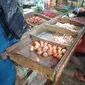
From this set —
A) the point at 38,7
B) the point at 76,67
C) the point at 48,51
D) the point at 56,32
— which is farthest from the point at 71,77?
the point at 38,7

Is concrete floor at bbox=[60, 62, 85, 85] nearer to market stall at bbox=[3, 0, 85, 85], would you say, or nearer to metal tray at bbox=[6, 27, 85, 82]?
market stall at bbox=[3, 0, 85, 85]

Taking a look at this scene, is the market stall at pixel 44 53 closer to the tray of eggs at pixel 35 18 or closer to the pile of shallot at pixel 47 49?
the pile of shallot at pixel 47 49

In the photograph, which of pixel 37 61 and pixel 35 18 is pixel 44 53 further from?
pixel 35 18

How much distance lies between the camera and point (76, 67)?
12.7 feet

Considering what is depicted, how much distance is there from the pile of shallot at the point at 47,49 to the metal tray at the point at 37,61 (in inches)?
3.5

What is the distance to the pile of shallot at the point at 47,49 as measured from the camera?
2207 millimetres

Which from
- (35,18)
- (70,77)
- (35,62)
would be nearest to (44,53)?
(35,62)

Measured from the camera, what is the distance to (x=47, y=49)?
2326 mm

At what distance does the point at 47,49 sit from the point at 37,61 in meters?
0.36

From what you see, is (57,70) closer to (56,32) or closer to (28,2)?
(56,32)

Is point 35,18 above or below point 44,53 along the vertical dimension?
above

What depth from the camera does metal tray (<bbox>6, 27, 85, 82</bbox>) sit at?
5.72 feet

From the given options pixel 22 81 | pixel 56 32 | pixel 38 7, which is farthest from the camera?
pixel 38 7

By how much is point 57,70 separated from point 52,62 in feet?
1.19
